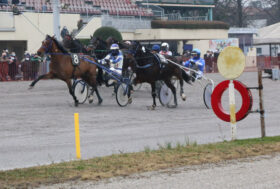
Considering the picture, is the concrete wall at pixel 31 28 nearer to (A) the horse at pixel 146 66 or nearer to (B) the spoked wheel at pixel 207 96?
(A) the horse at pixel 146 66

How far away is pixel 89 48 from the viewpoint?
2433 cm

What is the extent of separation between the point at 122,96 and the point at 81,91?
172 cm

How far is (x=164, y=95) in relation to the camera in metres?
20.9

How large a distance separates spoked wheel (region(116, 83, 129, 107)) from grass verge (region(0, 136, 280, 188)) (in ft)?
29.7

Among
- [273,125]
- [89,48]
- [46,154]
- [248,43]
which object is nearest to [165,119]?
[273,125]

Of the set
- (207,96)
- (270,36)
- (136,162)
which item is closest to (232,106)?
(136,162)

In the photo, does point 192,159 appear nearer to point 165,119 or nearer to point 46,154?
point 46,154

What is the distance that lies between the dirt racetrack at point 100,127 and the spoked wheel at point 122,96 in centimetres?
20

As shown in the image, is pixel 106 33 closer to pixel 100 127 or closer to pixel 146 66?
pixel 146 66

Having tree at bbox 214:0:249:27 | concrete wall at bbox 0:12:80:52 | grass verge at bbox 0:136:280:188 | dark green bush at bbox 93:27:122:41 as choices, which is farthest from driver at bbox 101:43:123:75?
tree at bbox 214:0:249:27

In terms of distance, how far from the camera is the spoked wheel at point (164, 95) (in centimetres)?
2073

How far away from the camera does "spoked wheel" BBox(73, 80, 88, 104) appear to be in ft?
70.1

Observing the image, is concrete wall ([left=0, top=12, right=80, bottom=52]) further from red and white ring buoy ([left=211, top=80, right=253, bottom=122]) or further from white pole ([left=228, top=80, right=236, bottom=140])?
white pole ([left=228, top=80, right=236, bottom=140])

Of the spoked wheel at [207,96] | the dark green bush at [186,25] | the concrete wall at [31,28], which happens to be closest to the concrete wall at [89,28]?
the concrete wall at [31,28]
